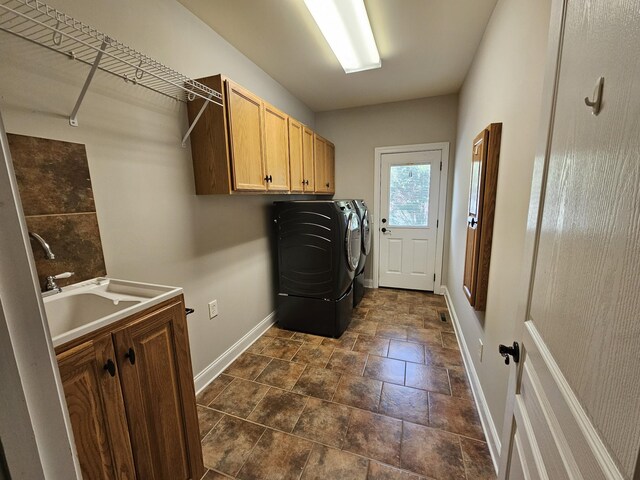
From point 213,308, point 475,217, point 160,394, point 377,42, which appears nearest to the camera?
point 160,394

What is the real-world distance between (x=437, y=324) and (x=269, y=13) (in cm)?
309

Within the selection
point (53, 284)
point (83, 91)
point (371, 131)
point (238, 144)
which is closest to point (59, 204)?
point (53, 284)

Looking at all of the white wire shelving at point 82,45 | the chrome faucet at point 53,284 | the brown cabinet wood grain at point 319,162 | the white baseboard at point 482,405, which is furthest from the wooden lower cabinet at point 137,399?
the brown cabinet wood grain at point 319,162

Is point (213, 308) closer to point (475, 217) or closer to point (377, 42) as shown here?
point (475, 217)

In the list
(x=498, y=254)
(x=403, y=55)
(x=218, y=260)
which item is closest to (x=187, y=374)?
(x=218, y=260)

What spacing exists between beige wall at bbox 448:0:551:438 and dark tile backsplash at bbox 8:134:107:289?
1.96m

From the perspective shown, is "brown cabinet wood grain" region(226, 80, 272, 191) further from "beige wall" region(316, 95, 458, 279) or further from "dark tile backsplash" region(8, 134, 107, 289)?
"beige wall" region(316, 95, 458, 279)

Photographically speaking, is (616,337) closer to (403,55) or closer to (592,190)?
(592,190)

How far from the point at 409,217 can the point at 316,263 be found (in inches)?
70.9

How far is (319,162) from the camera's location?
10.9 ft

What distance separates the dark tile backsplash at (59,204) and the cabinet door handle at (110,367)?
0.54 m

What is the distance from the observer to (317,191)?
10.8ft


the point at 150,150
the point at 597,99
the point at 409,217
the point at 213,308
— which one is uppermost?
the point at 150,150

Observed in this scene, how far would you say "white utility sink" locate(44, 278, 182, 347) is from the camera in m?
1.12
